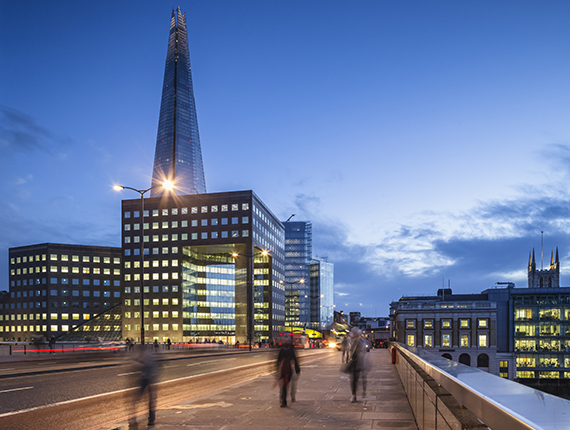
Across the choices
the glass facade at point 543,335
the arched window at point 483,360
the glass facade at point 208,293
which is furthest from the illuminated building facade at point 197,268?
the glass facade at point 543,335

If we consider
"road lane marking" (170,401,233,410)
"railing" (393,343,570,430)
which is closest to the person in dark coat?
"road lane marking" (170,401,233,410)

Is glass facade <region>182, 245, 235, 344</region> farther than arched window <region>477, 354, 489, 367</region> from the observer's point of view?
Yes

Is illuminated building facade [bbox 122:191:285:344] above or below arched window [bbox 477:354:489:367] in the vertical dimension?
above

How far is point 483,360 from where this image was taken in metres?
112

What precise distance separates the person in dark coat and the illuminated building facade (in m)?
106

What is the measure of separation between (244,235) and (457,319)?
5397cm

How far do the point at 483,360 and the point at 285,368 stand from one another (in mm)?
113645

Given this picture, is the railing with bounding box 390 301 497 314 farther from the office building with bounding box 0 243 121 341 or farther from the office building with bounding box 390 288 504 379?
the office building with bounding box 0 243 121 341

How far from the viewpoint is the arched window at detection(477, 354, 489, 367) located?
366 ft

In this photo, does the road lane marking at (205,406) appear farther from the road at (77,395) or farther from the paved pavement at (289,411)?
the road at (77,395)

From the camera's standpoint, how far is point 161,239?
417ft

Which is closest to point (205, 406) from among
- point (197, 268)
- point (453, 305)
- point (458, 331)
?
point (453, 305)

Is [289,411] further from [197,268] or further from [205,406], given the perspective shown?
[197,268]

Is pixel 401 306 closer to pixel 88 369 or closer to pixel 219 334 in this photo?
pixel 219 334
